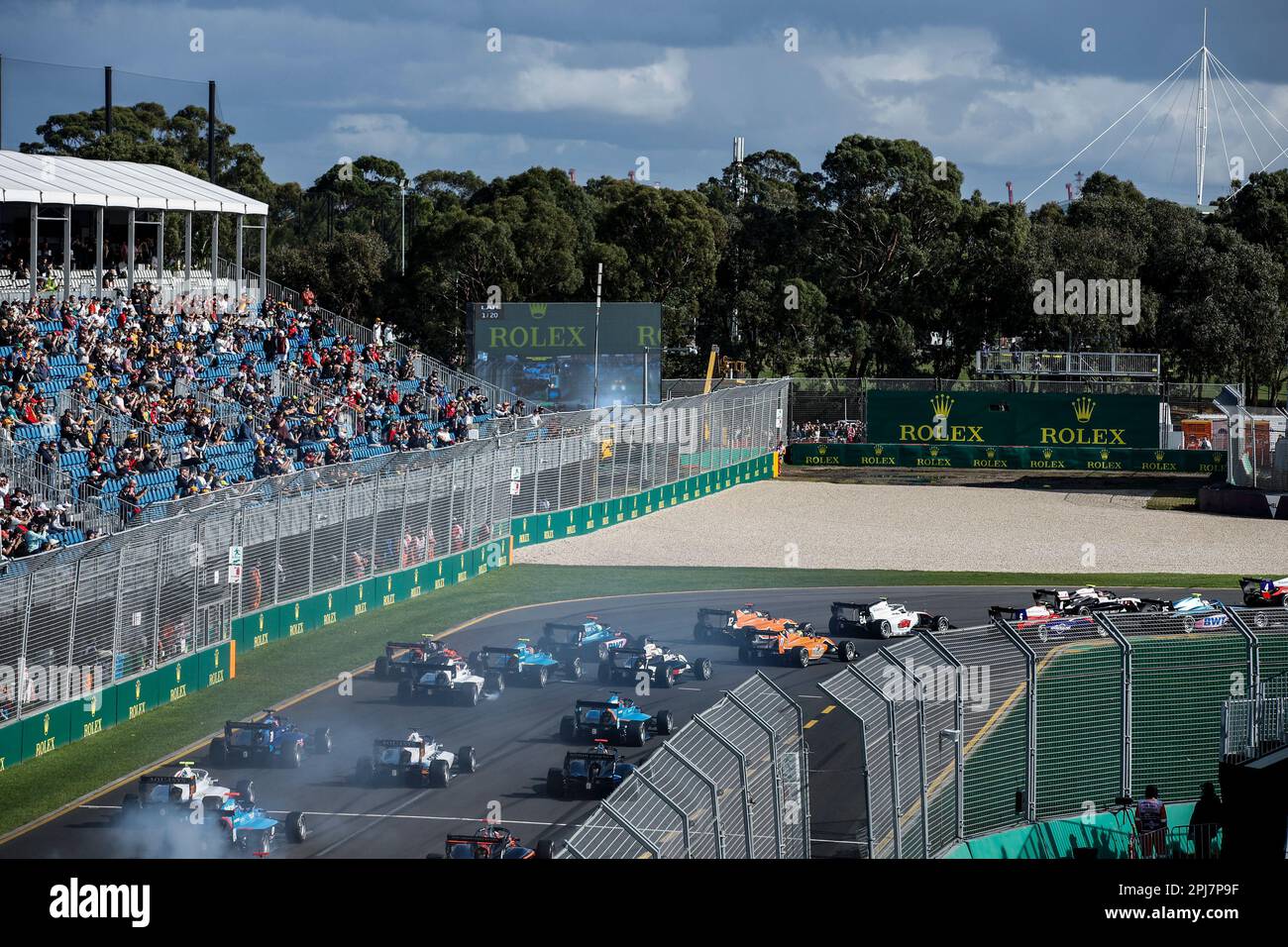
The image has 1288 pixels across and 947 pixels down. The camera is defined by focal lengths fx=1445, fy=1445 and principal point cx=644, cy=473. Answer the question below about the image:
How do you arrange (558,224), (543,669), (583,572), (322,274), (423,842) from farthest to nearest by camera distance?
1. (322,274)
2. (558,224)
3. (583,572)
4. (543,669)
5. (423,842)

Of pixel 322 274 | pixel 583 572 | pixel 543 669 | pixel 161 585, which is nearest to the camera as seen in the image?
pixel 161 585

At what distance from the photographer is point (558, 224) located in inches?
3081

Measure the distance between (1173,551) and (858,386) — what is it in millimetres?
25770

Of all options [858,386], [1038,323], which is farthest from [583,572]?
[1038,323]

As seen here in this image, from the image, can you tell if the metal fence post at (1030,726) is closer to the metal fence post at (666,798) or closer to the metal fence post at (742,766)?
the metal fence post at (742,766)

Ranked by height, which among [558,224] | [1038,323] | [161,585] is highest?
[558,224]

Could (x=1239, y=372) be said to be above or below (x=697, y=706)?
above

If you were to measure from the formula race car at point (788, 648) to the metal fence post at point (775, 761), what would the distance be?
16.3 m

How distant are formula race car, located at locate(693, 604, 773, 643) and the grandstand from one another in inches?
438

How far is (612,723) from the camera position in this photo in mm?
22328

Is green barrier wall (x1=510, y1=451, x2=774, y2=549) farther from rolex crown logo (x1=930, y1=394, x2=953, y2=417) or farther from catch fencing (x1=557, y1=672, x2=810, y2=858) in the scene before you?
catch fencing (x1=557, y1=672, x2=810, y2=858)
